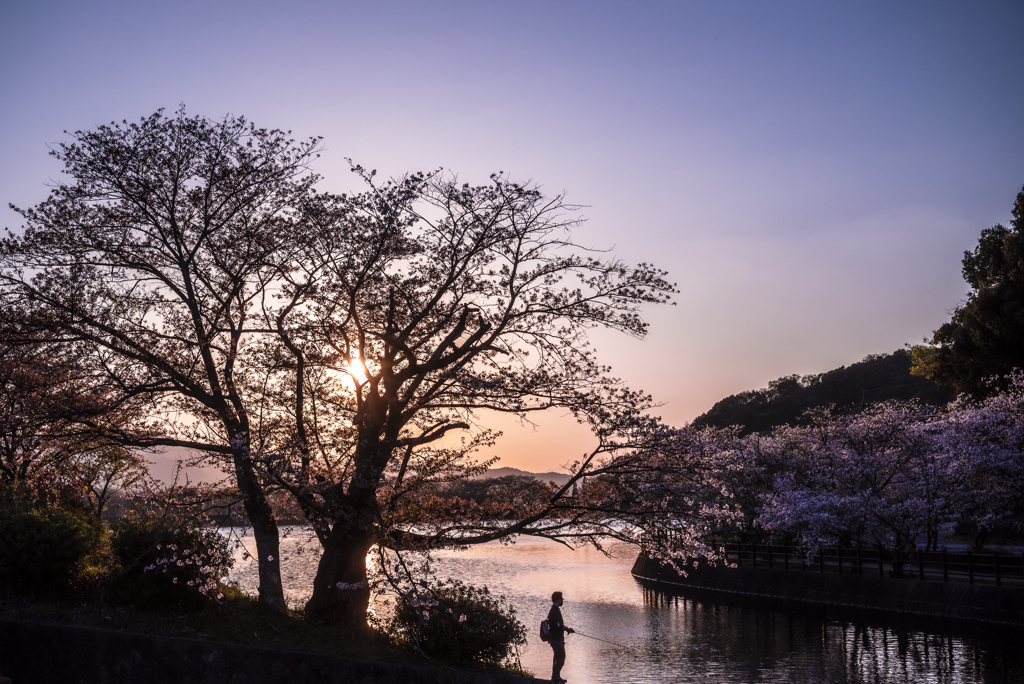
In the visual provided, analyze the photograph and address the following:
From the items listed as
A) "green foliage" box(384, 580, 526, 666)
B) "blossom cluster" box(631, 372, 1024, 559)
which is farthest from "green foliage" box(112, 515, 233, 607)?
"blossom cluster" box(631, 372, 1024, 559)

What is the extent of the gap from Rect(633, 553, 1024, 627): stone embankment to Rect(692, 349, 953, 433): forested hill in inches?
1749

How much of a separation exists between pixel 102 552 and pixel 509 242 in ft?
29.6

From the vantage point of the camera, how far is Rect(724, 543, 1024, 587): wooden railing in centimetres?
Answer: 2589

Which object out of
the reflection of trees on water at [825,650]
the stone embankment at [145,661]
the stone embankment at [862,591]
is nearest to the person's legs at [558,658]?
the stone embankment at [145,661]

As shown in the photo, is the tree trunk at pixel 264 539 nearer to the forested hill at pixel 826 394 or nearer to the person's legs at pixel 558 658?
the person's legs at pixel 558 658

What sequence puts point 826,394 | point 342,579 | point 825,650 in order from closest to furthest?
point 342,579
point 825,650
point 826,394

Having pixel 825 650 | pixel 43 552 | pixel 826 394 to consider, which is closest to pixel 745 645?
pixel 825 650

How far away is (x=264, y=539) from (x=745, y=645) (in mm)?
14336

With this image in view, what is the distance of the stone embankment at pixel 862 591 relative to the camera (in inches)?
963

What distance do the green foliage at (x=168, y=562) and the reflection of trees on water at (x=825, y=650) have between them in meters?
11.5

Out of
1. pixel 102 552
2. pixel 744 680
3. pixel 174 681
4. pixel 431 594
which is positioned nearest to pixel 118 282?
pixel 102 552

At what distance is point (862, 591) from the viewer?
29.9 metres

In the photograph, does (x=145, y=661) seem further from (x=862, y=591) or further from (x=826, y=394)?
(x=826, y=394)

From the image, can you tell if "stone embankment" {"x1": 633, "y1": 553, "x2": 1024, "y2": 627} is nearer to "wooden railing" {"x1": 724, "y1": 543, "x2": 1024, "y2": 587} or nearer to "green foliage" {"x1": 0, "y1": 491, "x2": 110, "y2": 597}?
"wooden railing" {"x1": 724, "y1": 543, "x2": 1024, "y2": 587}
